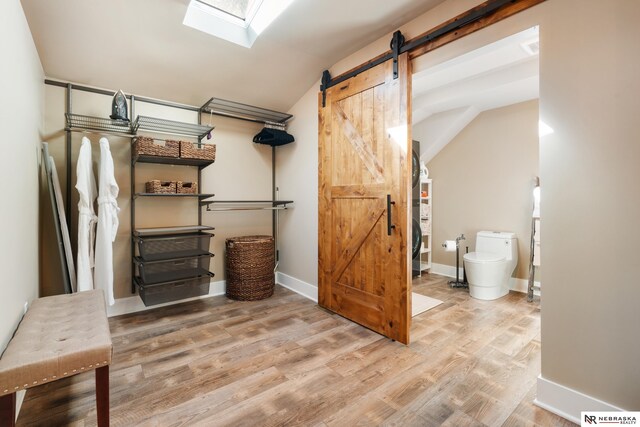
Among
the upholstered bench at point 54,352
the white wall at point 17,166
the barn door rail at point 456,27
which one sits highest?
the barn door rail at point 456,27

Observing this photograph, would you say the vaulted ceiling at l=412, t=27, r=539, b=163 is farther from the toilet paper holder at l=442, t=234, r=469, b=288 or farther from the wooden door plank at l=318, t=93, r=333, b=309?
the toilet paper holder at l=442, t=234, r=469, b=288

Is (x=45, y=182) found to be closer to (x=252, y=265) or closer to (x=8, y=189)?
(x=8, y=189)

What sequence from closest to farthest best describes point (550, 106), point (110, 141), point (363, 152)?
point (550, 106)
point (363, 152)
point (110, 141)

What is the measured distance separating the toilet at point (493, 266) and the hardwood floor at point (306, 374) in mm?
400

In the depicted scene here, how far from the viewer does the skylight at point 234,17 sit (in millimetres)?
2352

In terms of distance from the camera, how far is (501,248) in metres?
3.57

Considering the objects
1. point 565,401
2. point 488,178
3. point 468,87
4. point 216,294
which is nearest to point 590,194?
point 565,401

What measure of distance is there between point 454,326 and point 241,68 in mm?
3122

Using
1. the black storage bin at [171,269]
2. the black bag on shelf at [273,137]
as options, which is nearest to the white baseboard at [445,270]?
the black bag on shelf at [273,137]

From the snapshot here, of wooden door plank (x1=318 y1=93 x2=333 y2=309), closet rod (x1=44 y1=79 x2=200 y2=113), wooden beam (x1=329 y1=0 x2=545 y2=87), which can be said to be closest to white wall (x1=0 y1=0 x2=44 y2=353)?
closet rod (x1=44 y1=79 x2=200 y2=113)

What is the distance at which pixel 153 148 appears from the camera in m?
2.66

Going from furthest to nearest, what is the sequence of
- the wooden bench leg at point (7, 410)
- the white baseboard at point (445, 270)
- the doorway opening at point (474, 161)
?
1. the white baseboard at point (445, 270)
2. the doorway opening at point (474, 161)
3. the wooden bench leg at point (7, 410)

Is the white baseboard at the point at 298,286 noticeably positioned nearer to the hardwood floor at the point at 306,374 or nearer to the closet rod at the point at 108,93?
the hardwood floor at the point at 306,374

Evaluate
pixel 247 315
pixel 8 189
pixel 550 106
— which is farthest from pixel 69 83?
pixel 550 106
